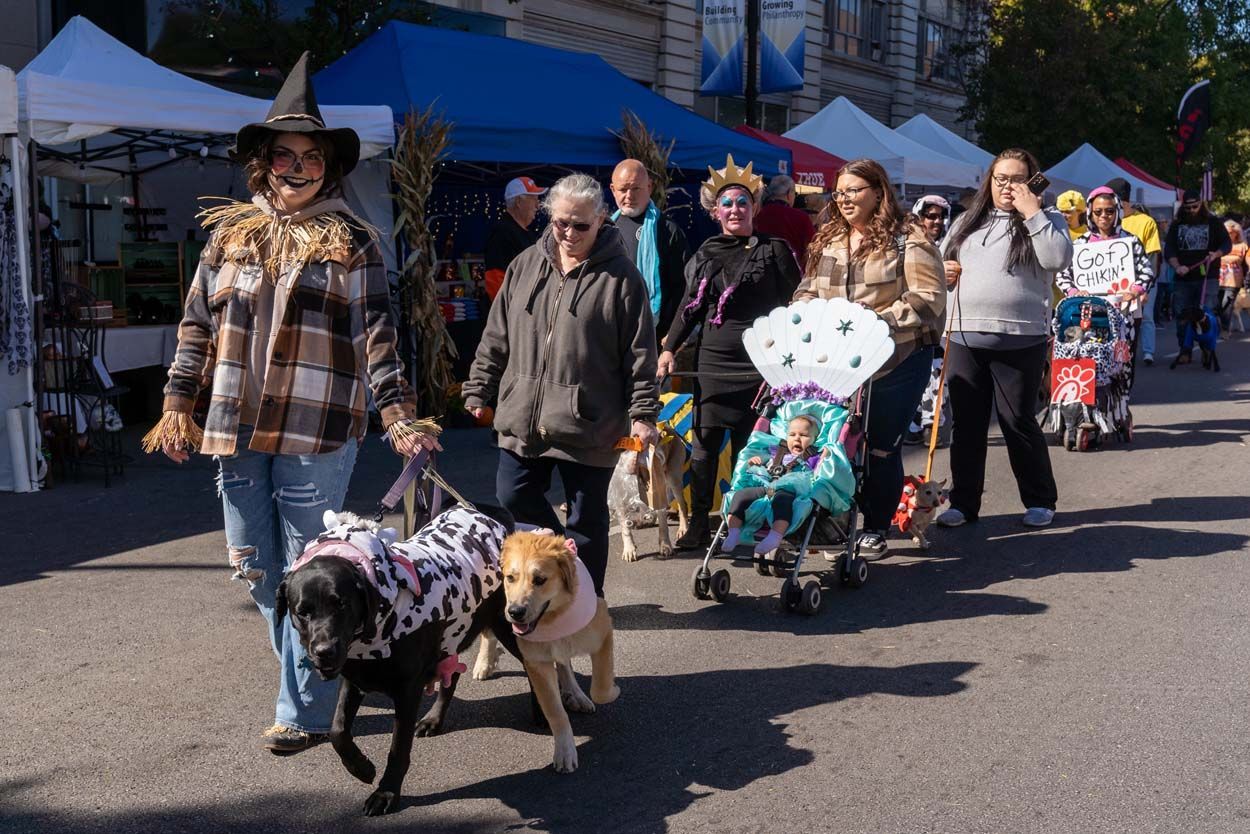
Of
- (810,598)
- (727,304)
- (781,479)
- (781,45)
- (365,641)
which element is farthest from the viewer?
(781,45)

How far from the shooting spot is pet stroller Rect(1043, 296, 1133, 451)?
35.6ft

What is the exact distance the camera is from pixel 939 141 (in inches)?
897

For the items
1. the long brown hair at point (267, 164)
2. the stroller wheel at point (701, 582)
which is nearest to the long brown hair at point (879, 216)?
the stroller wheel at point (701, 582)

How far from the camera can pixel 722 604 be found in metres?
6.39

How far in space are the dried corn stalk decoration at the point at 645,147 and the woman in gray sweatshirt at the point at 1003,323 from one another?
Answer: 4923 mm

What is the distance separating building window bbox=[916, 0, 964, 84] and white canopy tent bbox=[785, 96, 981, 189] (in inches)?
752

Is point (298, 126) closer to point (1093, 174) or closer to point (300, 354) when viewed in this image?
point (300, 354)

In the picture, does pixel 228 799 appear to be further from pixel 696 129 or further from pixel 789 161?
pixel 789 161

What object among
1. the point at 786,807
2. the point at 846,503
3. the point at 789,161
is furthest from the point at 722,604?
the point at 789,161

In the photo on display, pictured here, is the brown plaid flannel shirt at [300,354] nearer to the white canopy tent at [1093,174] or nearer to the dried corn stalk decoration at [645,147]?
the dried corn stalk decoration at [645,147]

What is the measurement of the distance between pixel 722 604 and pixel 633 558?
0.96 metres

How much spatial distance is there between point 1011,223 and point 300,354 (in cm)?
495

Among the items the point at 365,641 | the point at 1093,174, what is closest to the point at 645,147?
the point at 365,641

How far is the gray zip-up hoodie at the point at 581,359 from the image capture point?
16.5 ft
